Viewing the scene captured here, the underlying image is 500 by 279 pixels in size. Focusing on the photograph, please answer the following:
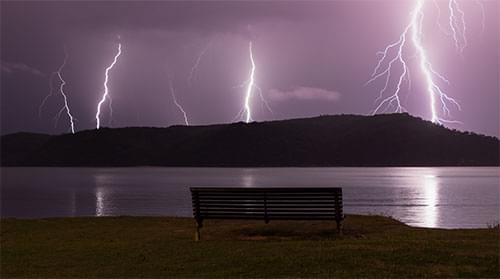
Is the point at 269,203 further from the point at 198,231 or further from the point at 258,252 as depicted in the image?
the point at 258,252

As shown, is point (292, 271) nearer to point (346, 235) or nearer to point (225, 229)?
point (346, 235)

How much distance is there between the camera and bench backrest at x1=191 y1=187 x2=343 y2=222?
591 inches

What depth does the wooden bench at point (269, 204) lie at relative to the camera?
49.2 feet

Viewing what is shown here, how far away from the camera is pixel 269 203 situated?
50.4 ft

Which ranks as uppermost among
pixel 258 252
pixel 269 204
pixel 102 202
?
pixel 269 204

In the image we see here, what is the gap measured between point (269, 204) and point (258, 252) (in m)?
2.82

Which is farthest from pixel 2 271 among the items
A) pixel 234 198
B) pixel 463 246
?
pixel 463 246

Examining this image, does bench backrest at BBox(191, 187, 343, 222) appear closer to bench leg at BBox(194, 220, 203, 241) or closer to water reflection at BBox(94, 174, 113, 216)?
bench leg at BBox(194, 220, 203, 241)

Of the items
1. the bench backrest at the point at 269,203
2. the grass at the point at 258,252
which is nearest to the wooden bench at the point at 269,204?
the bench backrest at the point at 269,203

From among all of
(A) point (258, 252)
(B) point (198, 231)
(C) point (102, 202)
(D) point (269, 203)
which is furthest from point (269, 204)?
(C) point (102, 202)

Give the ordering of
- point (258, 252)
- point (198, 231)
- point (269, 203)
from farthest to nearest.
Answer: point (198, 231) < point (269, 203) < point (258, 252)

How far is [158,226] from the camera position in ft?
63.6

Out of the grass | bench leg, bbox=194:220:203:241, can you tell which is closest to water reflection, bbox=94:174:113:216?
the grass

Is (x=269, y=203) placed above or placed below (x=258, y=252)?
above
